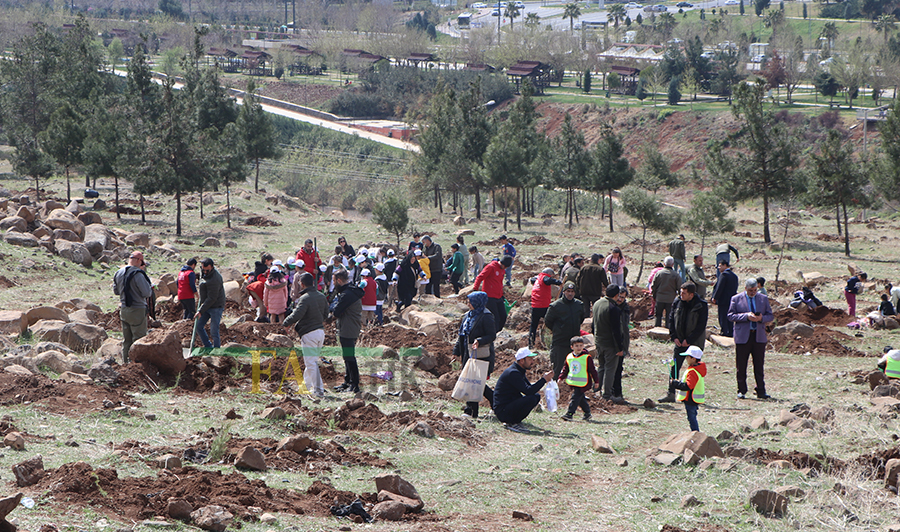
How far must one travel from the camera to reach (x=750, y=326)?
36.4 ft

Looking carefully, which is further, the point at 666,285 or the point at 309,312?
the point at 666,285

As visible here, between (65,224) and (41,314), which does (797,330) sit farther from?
(65,224)

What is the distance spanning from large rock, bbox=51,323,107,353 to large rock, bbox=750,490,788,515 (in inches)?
385

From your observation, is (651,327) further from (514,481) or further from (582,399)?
(514,481)

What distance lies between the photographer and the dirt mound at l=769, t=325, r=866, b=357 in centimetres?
1467

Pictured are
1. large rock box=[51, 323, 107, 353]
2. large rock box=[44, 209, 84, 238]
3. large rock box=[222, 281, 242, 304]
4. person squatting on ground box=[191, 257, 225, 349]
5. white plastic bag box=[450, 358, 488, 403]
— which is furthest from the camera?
large rock box=[44, 209, 84, 238]

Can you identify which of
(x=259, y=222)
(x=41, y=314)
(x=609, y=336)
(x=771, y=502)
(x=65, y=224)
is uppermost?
(x=65, y=224)

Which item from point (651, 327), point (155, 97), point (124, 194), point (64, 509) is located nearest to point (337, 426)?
point (64, 509)

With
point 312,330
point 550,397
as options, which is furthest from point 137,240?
point 550,397

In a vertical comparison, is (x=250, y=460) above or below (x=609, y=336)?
below

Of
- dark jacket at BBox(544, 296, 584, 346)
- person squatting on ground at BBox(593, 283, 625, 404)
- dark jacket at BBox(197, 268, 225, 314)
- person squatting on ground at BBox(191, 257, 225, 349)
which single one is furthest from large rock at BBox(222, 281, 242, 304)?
person squatting on ground at BBox(593, 283, 625, 404)

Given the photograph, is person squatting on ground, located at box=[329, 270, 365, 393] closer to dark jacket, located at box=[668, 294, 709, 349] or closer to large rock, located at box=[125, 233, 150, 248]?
dark jacket, located at box=[668, 294, 709, 349]

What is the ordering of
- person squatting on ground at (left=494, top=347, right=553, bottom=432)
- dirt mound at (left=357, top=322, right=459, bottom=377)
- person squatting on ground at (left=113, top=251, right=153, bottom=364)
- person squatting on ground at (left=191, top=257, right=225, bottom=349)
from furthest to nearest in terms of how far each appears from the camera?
dirt mound at (left=357, top=322, right=459, bottom=377) < person squatting on ground at (left=191, top=257, right=225, bottom=349) < person squatting on ground at (left=113, top=251, right=153, bottom=364) < person squatting on ground at (left=494, top=347, right=553, bottom=432)

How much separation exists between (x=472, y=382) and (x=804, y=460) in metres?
3.68
